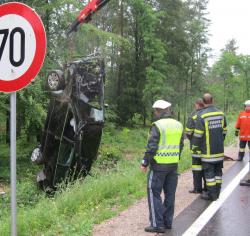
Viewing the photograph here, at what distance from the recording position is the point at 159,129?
225 inches

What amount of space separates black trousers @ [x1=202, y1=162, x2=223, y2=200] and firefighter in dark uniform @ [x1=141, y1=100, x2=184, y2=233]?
6.03ft

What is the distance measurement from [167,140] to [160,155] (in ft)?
0.73

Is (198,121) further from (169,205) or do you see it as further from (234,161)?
(234,161)

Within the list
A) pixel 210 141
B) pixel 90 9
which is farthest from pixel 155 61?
pixel 210 141

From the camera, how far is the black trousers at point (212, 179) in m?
7.57

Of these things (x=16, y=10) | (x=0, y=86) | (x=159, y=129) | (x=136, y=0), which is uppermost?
(x=136, y=0)

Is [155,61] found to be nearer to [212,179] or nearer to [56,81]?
[56,81]

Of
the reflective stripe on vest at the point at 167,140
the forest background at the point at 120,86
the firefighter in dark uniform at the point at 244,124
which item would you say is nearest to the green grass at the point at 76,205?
the forest background at the point at 120,86

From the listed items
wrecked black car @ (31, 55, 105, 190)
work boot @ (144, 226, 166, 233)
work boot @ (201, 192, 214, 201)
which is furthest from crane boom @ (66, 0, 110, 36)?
work boot @ (144, 226, 166, 233)

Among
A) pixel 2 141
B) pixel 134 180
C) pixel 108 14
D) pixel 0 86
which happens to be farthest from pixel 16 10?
pixel 108 14

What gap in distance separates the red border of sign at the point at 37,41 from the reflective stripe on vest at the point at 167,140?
93.8 inches

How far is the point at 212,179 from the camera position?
758cm

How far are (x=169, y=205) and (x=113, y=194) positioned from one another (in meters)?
2.13

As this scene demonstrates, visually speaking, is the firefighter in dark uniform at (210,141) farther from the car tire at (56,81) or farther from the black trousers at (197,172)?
the car tire at (56,81)
